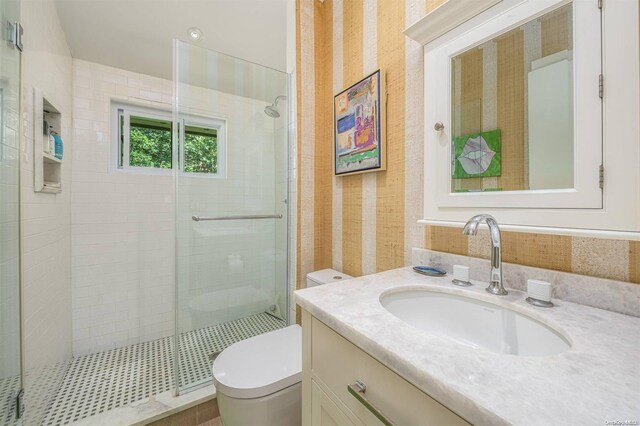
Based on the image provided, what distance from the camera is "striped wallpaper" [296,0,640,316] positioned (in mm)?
772

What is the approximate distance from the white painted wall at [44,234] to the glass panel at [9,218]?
81 mm

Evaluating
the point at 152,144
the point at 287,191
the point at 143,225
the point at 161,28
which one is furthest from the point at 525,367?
the point at 152,144

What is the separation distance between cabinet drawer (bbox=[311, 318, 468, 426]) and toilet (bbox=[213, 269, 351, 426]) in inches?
17.0

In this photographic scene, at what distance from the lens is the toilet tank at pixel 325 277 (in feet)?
4.84

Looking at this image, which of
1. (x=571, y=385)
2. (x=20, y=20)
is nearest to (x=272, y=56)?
(x=20, y=20)

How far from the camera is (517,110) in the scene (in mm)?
Result: 804

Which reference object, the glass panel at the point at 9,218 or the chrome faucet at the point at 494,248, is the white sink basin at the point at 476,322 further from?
the glass panel at the point at 9,218

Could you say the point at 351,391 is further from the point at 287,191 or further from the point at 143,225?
the point at 143,225

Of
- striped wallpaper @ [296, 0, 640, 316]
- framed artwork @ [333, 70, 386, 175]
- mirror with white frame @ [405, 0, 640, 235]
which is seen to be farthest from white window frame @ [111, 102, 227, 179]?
mirror with white frame @ [405, 0, 640, 235]

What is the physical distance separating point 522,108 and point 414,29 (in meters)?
0.48

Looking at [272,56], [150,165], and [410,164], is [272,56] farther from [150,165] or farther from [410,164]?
[410,164]

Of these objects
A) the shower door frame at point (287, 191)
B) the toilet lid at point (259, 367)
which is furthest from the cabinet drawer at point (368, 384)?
the shower door frame at point (287, 191)

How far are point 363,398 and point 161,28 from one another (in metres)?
2.24

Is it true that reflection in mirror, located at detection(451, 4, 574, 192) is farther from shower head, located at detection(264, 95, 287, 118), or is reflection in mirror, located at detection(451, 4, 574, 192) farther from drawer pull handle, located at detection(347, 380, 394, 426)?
shower head, located at detection(264, 95, 287, 118)
